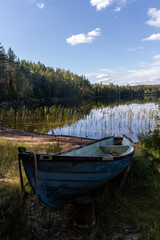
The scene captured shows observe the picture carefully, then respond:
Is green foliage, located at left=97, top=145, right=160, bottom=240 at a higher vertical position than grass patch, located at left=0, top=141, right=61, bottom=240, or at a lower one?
lower

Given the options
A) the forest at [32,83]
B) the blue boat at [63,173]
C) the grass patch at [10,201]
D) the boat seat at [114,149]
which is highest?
the forest at [32,83]

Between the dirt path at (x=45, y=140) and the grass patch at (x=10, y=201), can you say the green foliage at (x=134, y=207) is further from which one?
the dirt path at (x=45, y=140)

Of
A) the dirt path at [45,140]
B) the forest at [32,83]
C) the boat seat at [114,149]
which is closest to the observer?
the boat seat at [114,149]

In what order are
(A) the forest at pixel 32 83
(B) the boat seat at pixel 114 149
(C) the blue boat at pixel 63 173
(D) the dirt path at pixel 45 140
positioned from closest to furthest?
1. (C) the blue boat at pixel 63 173
2. (B) the boat seat at pixel 114 149
3. (D) the dirt path at pixel 45 140
4. (A) the forest at pixel 32 83

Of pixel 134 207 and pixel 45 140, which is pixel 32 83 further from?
pixel 134 207

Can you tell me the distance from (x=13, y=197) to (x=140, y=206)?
324 centimetres

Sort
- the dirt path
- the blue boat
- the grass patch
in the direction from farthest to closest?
1. the dirt path
2. the blue boat
3. the grass patch

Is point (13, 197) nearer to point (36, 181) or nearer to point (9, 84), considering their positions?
point (36, 181)

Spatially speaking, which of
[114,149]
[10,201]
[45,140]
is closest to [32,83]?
[45,140]

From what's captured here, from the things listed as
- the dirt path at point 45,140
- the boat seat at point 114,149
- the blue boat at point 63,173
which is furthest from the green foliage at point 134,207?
the dirt path at point 45,140

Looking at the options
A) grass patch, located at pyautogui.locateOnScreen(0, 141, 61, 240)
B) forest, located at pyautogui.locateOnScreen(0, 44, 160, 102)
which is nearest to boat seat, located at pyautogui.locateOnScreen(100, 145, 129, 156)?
grass patch, located at pyautogui.locateOnScreen(0, 141, 61, 240)

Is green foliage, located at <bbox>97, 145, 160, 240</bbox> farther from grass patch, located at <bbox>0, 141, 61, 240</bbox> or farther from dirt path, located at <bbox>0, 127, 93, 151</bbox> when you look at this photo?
dirt path, located at <bbox>0, 127, 93, 151</bbox>

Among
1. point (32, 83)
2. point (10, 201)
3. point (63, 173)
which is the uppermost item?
point (32, 83)

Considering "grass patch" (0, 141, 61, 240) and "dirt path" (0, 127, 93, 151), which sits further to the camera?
"dirt path" (0, 127, 93, 151)
